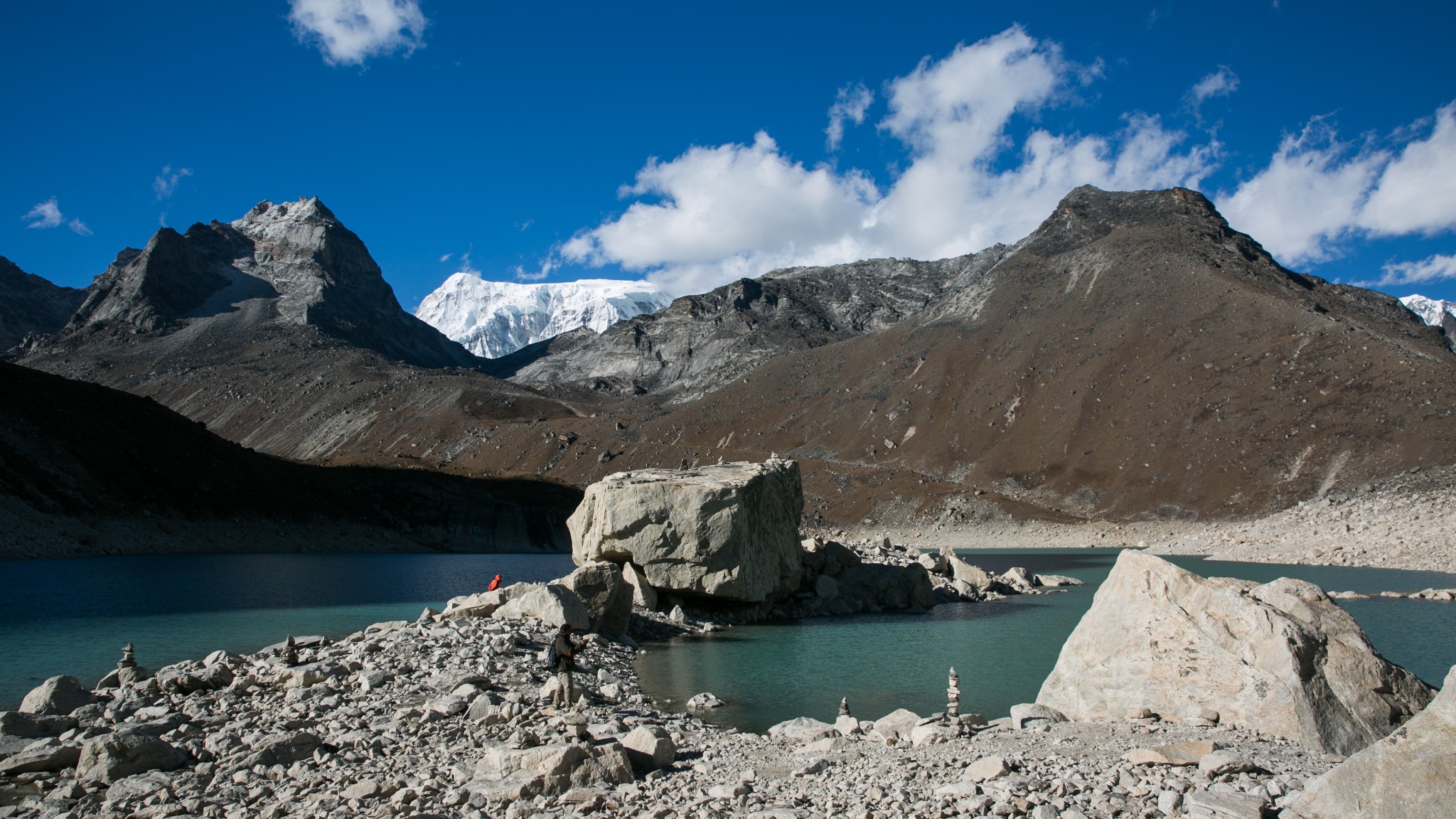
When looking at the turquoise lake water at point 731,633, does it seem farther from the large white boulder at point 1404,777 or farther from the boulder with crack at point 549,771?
the large white boulder at point 1404,777

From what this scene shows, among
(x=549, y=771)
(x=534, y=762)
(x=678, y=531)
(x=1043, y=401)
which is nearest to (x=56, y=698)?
(x=534, y=762)

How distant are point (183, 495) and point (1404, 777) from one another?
9321cm

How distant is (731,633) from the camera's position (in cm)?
3347

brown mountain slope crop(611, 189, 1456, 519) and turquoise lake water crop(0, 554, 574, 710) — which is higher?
brown mountain slope crop(611, 189, 1456, 519)

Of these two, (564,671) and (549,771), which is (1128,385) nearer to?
(564,671)

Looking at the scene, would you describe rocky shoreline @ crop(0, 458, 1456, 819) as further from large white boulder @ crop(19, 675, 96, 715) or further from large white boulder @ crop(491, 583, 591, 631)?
large white boulder @ crop(491, 583, 591, 631)

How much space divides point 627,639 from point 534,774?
58.0 ft

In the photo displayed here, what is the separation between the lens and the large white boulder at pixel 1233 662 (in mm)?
12430

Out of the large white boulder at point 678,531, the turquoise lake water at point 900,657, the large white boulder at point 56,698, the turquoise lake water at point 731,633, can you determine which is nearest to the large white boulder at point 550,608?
the turquoise lake water at point 900,657

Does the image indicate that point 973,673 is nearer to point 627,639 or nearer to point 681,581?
point 627,639

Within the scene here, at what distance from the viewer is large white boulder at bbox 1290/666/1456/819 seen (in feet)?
24.3

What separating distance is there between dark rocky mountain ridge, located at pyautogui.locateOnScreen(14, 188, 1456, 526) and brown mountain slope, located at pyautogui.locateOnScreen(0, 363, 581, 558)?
1689 cm

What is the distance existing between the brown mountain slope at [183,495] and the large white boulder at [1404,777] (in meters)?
76.8

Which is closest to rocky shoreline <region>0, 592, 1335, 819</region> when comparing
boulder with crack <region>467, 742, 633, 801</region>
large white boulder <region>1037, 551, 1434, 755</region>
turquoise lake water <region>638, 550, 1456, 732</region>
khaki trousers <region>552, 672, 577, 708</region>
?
boulder with crack <region>467, 742, 633, 801</region>
